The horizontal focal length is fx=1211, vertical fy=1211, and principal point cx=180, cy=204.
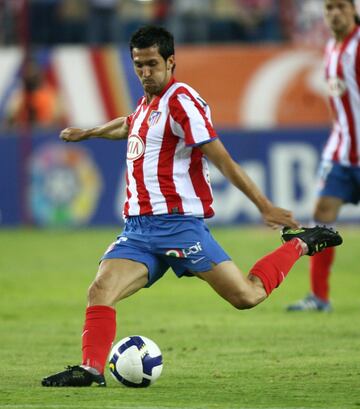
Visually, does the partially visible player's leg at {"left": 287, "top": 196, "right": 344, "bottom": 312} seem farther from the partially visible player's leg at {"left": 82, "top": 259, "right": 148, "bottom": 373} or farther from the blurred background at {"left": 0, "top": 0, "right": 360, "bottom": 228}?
the blurred background at {"left": 0, "top": 0, "right": 360, "bottom": 228}

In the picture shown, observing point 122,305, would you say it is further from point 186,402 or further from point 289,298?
point 186,402

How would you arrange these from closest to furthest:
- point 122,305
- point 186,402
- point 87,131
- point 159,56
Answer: point 186,402 → point 159,56 → point 87,131 → point 122,305

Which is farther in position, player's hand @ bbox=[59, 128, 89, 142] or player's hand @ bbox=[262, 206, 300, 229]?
player's hand @ bbox=[59, 128, 89, 142]

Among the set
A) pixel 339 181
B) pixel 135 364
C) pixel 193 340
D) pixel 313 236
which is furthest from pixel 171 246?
pixel 339 181

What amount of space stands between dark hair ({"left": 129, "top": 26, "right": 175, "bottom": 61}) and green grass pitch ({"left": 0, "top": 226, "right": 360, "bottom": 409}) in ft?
6.21

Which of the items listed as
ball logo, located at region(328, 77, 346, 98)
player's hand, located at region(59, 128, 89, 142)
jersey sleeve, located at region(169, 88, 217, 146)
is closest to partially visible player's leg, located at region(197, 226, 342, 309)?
jersey sleeve, located at region(169, 88, 217, 146)

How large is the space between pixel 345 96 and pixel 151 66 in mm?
3933

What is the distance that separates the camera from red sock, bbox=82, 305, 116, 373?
666 centimetres

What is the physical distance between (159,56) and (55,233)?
11.6m

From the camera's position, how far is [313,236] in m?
7.45

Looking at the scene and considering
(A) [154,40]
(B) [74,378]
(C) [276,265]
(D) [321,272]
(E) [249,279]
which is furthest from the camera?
(D) [321,272]

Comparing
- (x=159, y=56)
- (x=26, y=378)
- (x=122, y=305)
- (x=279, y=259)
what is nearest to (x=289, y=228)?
(x=279, y=259)

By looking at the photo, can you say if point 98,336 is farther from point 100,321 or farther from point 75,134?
point 75,134

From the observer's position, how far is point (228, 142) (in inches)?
739
